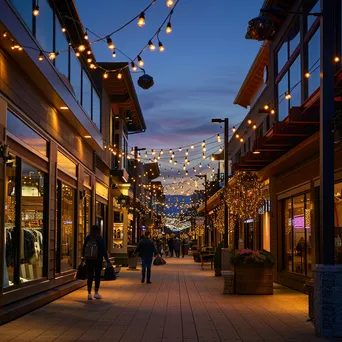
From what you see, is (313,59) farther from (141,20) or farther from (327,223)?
(327,223)

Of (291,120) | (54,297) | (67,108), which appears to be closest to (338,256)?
(291,120)

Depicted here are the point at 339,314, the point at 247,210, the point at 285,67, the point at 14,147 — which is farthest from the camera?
the point at 247,210

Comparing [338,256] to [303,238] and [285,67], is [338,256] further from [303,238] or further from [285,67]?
[285,67]

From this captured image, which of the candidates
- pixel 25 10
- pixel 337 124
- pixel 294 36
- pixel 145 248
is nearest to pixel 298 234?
pixel 145 248

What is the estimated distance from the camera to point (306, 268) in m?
19.9

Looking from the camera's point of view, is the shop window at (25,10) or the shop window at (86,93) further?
the shop window at (86,93)

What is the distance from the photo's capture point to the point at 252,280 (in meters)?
18.4

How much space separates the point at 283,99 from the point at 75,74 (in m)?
6.83

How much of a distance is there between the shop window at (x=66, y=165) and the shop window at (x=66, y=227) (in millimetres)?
466

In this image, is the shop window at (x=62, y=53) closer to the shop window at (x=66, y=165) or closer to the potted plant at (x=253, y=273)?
the shop window at (x=66, y=165)

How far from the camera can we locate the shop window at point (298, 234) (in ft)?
65.2

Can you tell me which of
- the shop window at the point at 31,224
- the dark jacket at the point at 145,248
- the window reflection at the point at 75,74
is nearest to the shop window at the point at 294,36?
the window reflection at the point at 75,74

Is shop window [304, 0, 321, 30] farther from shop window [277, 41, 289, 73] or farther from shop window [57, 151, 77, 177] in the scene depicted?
shop window [57, 151, 77, 177]

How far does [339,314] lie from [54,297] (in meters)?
8.24
